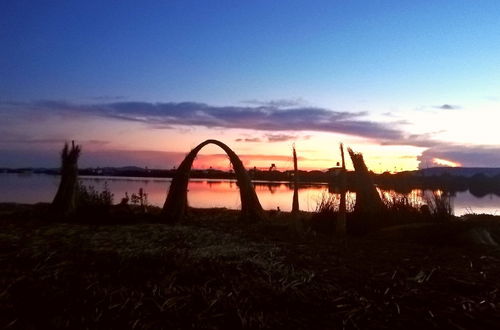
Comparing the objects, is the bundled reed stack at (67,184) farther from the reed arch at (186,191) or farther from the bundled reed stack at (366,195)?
the bundled reed stack at (366,195)

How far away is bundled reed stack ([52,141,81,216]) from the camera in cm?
1262

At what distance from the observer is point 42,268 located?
5855 mm

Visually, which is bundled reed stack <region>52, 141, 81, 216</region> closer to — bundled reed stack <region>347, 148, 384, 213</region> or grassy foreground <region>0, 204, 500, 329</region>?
grassy foreground <region>0, 204, 500, 329</region>

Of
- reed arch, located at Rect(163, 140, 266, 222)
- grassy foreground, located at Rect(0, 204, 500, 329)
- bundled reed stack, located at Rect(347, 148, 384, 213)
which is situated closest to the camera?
grassy foreground, located at Rect(0, 204, 500, 329)

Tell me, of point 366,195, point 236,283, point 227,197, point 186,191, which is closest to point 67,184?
point 186,191

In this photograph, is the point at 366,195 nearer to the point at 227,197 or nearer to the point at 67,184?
the point at 67,184

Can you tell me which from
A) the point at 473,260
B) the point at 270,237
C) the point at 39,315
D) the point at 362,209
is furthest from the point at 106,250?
the point at 362,209

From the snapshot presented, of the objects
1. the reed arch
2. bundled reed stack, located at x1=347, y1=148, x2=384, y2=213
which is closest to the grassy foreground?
the reed arch

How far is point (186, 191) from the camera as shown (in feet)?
42.0

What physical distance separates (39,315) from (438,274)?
15.6ft

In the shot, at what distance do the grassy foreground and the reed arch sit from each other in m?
3.45

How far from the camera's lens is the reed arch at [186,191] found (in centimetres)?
1228

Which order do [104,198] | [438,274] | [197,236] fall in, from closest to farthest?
[438,274] < [197,236] < [104,198]

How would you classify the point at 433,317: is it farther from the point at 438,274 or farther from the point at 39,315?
the point at 39,315
